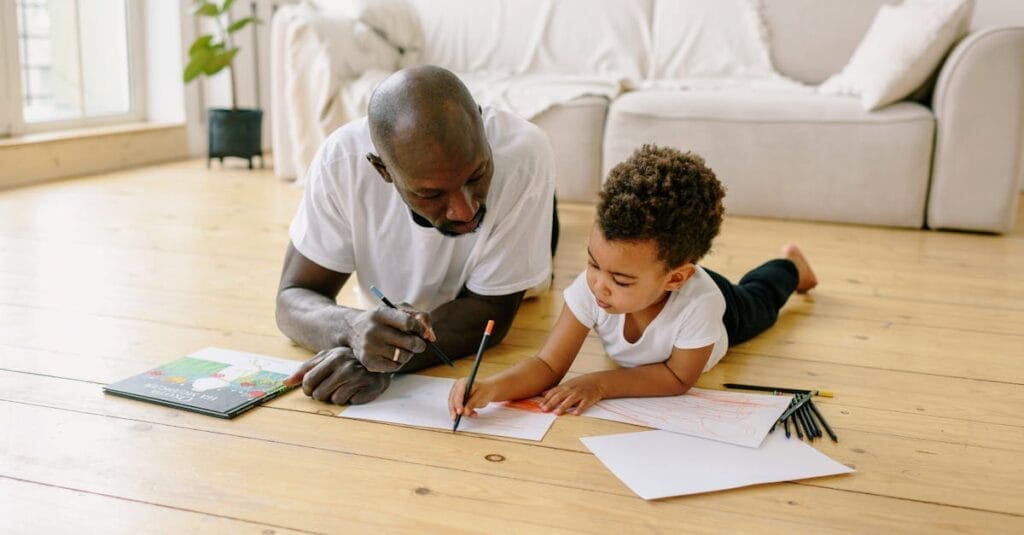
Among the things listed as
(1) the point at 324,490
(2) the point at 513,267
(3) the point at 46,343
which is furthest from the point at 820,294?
(3) the point at 46,343

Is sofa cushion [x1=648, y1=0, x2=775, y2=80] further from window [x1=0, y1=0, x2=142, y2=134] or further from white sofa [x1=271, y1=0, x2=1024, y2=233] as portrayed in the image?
window [x1=0, y1=0, x2=142, y2=134]

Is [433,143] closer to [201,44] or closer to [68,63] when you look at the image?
[201,44]

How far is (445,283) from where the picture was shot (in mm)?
1731

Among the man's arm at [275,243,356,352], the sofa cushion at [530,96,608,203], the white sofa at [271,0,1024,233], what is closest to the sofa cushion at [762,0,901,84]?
the white sofa at [271,0,1024,233]

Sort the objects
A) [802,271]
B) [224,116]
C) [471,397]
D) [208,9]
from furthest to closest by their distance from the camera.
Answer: [224,116], [208,9], [802,271], [471,397]

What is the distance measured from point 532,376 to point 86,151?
314 centimetres

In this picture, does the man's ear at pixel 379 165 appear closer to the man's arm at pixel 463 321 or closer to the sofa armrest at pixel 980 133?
the man's arm at pixel 463 321

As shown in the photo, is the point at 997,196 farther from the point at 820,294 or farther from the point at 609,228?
the point at 609,228

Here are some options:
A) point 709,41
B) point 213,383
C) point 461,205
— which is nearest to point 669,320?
point 461,205

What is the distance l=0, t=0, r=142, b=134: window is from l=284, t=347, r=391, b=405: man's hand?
2.86m

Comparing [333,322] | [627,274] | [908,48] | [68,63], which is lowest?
[333,322]

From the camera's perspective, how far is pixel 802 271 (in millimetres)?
2221

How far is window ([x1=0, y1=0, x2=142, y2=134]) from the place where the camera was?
3.64 meters

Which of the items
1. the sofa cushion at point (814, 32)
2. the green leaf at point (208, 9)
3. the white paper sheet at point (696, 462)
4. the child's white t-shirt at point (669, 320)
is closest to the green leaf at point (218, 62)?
the green leaf at point (208, 9)
